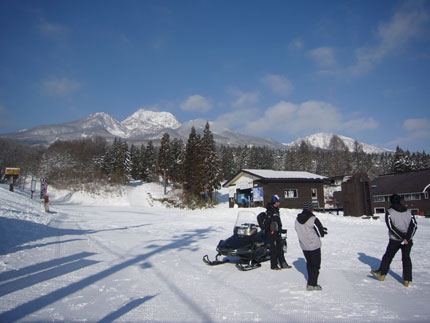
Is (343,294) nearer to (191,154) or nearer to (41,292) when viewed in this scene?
(41,292)

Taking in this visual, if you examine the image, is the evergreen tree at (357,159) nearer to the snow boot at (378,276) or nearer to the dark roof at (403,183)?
the dark roof at (403,183)

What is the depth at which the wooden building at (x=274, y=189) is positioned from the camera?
2980 centimetres

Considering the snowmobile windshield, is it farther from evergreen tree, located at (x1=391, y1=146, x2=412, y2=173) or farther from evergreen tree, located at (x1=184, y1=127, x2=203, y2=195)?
evergreen tree, located at (x1=391, y1=146, x2=412, y2=173)

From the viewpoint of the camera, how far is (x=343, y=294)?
15.5 feet

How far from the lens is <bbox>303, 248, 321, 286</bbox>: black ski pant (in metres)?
4.97

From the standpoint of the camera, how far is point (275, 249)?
21.4 feet

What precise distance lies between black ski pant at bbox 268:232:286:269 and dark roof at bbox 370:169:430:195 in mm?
30831

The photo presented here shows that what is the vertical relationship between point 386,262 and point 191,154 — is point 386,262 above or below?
below

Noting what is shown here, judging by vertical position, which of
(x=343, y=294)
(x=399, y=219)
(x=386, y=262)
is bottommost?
(x=343, y=294)

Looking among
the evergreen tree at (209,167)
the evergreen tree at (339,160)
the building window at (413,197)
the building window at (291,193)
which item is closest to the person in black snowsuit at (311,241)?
the building window at (291,193)

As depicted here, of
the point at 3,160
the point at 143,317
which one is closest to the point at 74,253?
the point at 143,317

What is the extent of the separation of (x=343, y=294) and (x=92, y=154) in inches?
3343

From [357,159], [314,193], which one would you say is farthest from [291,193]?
[357,159]

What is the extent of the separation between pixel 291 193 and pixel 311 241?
1071 inches
